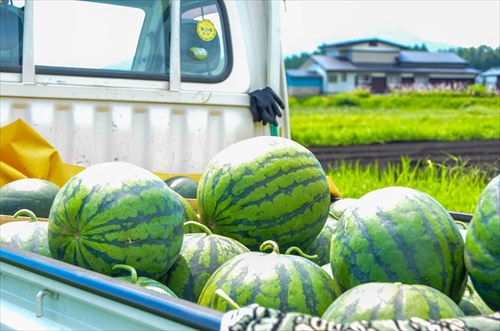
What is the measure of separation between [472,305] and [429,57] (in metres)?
54.1

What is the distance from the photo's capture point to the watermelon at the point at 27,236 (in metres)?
2.37

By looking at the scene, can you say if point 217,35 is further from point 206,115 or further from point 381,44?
point 381,44

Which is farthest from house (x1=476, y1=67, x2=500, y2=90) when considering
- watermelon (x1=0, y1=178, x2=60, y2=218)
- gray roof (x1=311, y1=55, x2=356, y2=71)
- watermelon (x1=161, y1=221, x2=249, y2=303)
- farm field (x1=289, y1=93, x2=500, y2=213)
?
watermelon (x1=161, y1=221, x2=249, y2=303)

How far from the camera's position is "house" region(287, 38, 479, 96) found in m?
53.3

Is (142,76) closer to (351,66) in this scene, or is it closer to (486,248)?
(486,248)

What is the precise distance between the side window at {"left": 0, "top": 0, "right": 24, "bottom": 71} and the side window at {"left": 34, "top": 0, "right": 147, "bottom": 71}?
0.10m

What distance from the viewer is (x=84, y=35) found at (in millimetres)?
4125

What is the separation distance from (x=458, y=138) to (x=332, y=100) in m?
21.7

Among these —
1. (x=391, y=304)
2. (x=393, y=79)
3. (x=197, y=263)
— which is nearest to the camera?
(x=391, y=304)

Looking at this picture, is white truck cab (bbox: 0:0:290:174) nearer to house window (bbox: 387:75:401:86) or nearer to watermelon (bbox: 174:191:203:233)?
watermelon (bbox: 174:191:203:233)

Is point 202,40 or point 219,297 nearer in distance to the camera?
point 219,297

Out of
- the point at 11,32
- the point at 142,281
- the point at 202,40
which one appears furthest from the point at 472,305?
the point at 11,32

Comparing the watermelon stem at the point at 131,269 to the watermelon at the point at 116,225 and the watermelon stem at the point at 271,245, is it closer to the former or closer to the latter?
the watermelon at the point at 116,225

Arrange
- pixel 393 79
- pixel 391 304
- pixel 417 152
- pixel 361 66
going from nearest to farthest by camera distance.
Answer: pixel 391 304 < pixel 417 152 < pixel 393 79 < pixel 361 66
